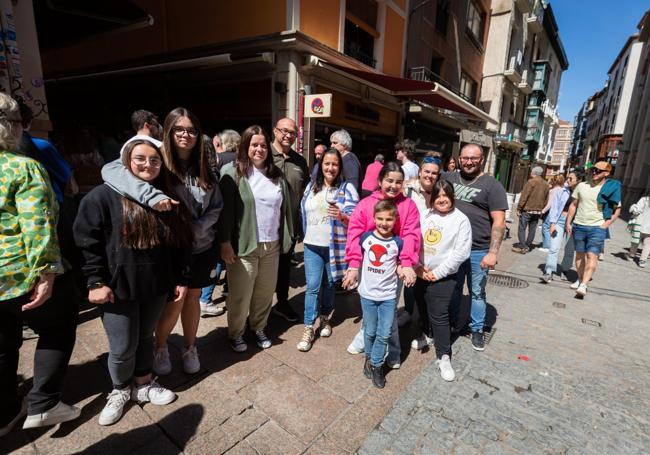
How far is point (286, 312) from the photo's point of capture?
12.3 feet

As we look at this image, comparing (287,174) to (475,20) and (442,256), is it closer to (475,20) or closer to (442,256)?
(442,256)

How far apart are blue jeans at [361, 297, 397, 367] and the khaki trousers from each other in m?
0.92

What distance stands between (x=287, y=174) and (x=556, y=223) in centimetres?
607

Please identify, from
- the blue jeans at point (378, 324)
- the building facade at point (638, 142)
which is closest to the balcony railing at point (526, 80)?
the building facade at point (638, 142)

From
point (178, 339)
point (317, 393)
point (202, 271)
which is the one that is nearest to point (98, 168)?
point (178, 339)

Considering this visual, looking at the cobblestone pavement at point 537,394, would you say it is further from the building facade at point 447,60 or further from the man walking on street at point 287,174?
the building facade at point 447,60

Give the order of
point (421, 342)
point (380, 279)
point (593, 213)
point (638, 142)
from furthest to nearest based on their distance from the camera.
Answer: point (638, 142), point (593, 213), point (421, 342), point (380, 279)


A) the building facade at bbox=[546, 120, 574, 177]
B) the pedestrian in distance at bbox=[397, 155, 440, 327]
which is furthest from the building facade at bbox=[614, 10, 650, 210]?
the building facade at bbox=[546, 120, 574, 177]

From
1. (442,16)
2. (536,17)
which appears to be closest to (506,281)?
(442,16)

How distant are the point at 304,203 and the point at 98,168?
352cm

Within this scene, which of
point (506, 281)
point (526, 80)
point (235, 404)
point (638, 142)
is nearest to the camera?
point (235, 404)

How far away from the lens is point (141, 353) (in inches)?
92.2

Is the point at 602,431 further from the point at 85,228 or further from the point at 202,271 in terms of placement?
the point at 85,228

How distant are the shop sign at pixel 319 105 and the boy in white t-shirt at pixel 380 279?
519 centimetres
